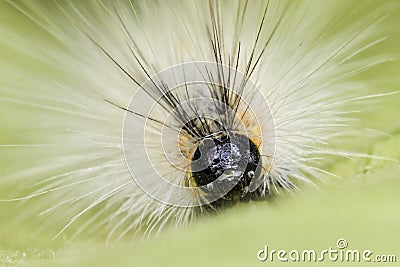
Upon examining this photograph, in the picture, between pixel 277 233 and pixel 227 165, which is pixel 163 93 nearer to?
pixel 227 165

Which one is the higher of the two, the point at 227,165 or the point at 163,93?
the point at 163,93

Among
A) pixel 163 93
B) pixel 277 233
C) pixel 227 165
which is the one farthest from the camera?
pixel 163 93

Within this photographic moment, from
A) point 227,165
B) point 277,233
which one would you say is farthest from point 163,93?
point 277,233

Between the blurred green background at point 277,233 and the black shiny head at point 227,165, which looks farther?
the black shiny head at point 227,165

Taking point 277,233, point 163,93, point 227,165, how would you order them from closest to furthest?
point 277,233, point 227,165, point 163,93

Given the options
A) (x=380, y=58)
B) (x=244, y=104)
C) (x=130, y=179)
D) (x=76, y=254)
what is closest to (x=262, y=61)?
(x=244, y=104)

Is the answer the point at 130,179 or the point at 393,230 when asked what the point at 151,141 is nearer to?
the point at 130,179
